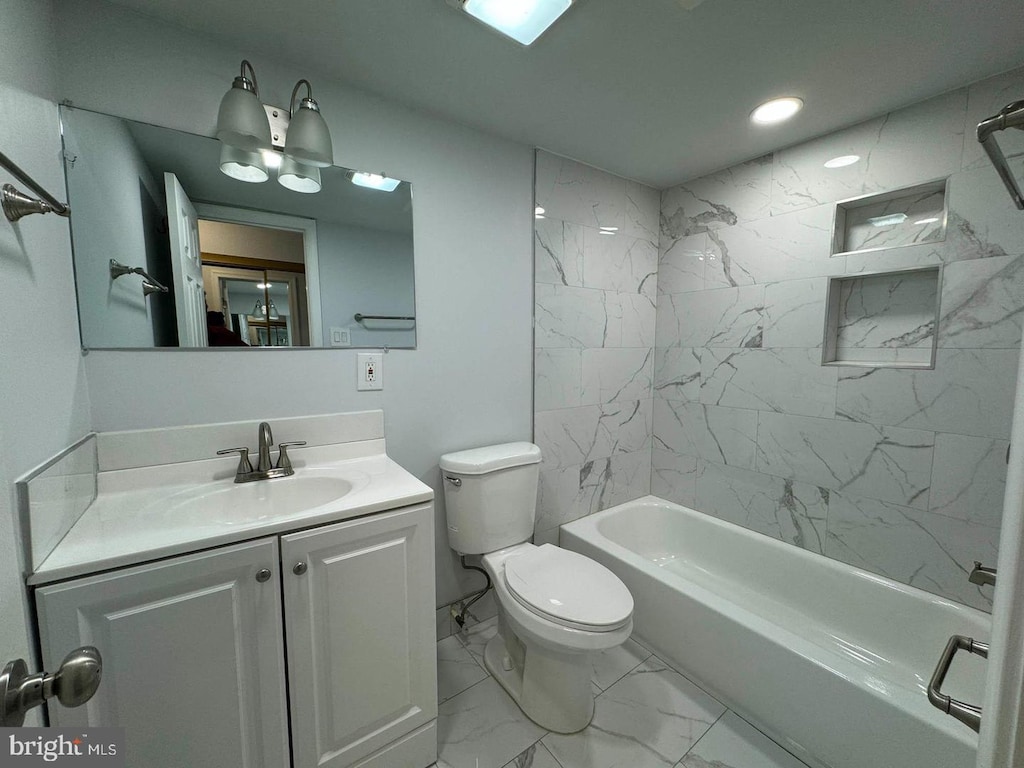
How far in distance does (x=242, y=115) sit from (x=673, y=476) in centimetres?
242

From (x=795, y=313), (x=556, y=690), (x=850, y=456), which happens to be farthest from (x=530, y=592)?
(x=795, y=313)

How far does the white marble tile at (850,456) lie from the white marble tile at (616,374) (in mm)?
623

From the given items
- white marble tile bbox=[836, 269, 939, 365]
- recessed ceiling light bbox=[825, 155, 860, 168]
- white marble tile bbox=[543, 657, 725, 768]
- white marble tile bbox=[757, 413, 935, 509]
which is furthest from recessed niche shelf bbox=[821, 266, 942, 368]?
white marble tile bbox=[543, 657, 725, 768]

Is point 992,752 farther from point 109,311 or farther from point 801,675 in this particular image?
point 109,311

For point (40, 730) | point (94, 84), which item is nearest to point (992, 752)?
point (40, 730)

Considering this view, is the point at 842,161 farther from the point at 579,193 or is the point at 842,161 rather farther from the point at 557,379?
the point at 557,379

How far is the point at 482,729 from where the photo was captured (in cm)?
135

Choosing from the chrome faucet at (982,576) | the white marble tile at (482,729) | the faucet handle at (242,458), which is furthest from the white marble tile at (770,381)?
the faucet handle at (242,458)

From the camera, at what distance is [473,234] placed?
1.66m

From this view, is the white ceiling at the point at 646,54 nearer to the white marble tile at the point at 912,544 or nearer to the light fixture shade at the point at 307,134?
the light fixture shade at the point at 307,134

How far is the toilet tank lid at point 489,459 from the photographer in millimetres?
1529

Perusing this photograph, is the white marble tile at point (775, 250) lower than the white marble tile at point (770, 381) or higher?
higher

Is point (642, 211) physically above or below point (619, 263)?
above

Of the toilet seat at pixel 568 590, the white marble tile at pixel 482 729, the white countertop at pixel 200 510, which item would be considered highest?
the white countertop at pixel 200 510
